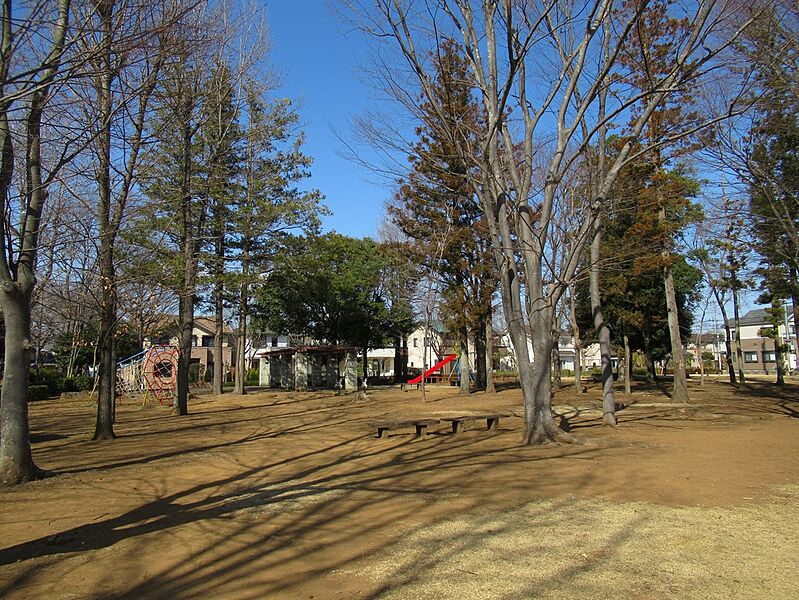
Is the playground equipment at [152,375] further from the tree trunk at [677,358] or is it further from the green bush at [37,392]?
the tree trunk at [677,358]

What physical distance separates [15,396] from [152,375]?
17632mm

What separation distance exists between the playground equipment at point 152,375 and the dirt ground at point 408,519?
13.4 metres

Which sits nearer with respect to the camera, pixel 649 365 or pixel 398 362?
pixel 649 365

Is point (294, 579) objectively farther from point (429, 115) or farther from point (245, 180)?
point (245, 180)

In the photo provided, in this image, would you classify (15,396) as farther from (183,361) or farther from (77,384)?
(77,384)

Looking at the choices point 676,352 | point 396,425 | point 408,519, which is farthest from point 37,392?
point 408,519

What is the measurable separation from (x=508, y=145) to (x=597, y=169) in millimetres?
2771

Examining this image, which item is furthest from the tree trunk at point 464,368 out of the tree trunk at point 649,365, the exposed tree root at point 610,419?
the exposed tree root at point 610,419

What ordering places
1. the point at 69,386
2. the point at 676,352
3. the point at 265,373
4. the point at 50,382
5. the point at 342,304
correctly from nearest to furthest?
the point at 676,352
the point at 50,382
the point at 69,386
the point at 342,304
the point at 265,373

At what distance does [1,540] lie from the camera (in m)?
5.30

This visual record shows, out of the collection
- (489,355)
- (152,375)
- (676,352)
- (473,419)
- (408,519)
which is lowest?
(408,519)

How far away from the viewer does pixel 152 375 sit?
24.6 m

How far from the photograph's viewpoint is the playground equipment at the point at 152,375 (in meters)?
24.9

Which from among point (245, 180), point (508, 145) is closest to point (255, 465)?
point (508, 145)
